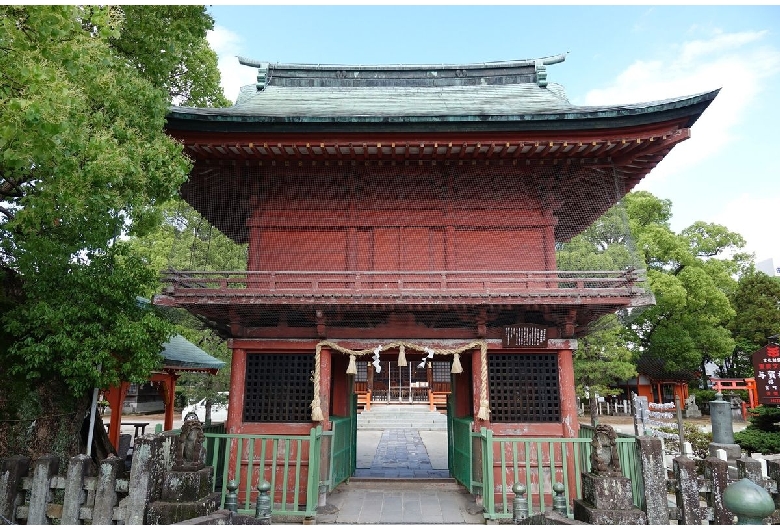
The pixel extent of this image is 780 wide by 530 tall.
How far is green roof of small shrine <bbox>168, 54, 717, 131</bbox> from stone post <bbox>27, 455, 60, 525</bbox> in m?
6.11

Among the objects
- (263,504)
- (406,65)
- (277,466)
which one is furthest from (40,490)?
(406,65)

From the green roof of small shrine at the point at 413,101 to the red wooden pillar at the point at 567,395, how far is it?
4.75 meters

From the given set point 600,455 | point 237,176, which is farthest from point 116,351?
point 600,455

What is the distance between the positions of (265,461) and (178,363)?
7165mm

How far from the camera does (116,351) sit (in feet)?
28.7

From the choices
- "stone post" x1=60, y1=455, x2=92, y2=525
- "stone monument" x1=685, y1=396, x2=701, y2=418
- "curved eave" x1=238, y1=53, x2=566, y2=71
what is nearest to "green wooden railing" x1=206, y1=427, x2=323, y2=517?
"stone post" x1=60, y1=455, x2=92, y2=525

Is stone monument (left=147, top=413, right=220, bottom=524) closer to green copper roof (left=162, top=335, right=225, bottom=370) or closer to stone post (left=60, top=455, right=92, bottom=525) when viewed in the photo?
stone post (left=60, top=455, right=92, bottom=525)

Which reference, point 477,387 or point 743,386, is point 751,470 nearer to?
point 477,387

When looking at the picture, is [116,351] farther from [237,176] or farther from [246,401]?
[237,176]

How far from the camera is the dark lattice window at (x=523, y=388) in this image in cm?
975

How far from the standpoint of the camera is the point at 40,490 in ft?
22.5

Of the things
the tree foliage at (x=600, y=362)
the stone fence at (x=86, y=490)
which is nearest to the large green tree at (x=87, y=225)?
the stone fence at (x=86, y=490)

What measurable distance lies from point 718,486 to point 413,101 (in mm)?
10365

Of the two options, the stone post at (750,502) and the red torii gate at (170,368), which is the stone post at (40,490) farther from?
the stone post at (750,502)
